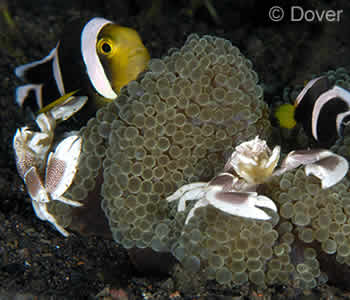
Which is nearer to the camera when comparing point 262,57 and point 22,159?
point 22,159

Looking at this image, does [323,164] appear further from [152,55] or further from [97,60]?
[152,55]

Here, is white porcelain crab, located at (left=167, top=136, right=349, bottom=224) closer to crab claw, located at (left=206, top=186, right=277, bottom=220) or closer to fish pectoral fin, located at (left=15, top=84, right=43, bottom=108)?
crab claw, located at (left=206, top=186, right=277, bottom=220)

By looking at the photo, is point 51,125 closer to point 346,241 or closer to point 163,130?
point 163,130

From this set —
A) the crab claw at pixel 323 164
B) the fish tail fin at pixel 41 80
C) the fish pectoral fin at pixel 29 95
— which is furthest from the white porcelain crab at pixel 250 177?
the fish pectoral fin at pixel 29 95

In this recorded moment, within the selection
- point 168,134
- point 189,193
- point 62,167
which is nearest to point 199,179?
point 189,193

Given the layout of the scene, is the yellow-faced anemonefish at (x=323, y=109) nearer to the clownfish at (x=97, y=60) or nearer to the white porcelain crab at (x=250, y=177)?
the white porcelain crab at (x=250, y=177)

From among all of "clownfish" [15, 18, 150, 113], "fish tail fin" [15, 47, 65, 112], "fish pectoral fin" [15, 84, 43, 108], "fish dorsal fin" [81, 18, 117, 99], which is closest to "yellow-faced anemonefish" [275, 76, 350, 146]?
"clownfish" [15, 18, 150, 113]

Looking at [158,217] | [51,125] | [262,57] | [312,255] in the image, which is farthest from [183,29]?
[312,255]
